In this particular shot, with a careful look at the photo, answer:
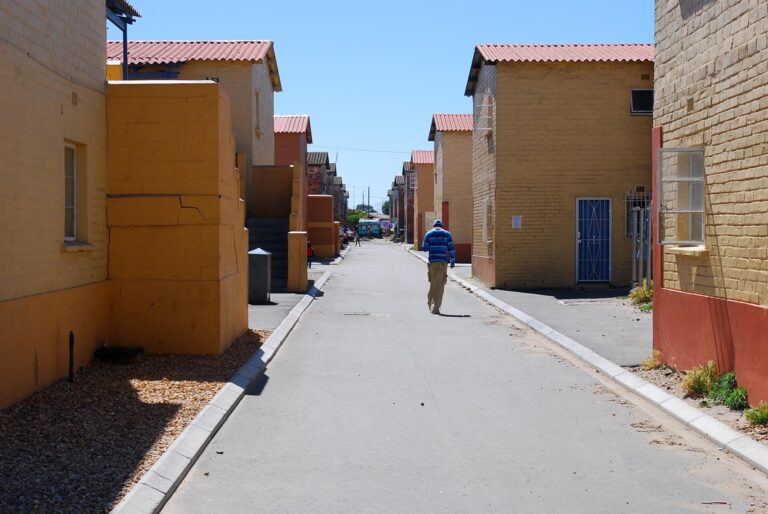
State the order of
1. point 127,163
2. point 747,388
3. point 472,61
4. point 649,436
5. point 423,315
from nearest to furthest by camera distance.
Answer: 1. point 649,436
2. point 747,388
3. point 127,163
4. point 423,315
5. point 472,61

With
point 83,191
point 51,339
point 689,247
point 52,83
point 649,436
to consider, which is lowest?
point 649,436

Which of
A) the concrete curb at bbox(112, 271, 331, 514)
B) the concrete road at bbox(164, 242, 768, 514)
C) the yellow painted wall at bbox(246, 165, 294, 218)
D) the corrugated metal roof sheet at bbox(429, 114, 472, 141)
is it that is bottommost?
the concrete road at bbox(164, 242, 768, 514)

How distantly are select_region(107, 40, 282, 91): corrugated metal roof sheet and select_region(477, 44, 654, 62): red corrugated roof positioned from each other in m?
8.03

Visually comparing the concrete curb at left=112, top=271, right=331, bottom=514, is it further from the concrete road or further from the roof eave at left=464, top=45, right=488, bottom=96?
the roof eave at left=464, top=45, right=488, bottom=96

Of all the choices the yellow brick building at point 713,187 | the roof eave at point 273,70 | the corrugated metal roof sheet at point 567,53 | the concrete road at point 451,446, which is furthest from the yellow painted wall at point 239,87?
the yellow brick building at point 713,187

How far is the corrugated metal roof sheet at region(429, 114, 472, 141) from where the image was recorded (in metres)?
44.1

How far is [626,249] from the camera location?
24328mm

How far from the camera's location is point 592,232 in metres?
24.4

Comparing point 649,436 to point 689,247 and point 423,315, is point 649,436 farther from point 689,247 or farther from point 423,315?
point 423,315

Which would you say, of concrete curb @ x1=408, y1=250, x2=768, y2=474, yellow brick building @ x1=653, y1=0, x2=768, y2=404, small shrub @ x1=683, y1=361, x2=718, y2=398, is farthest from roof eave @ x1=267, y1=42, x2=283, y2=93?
small shrub @ x1=683, y1=361, x2=718, y2=398

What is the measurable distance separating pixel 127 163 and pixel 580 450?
7.08 meters

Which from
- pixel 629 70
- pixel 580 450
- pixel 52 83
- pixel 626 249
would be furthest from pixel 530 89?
pixel 580 450

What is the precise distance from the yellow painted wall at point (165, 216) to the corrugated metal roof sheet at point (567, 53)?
537 inches

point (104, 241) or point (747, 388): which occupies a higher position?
point (104, 241)
